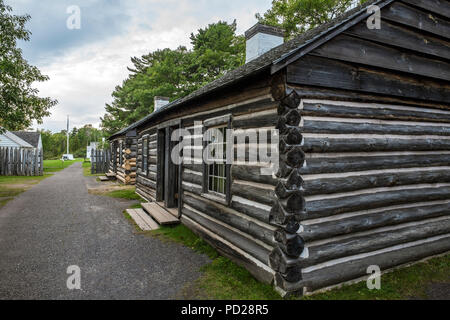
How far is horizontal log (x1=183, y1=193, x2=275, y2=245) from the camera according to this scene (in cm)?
385

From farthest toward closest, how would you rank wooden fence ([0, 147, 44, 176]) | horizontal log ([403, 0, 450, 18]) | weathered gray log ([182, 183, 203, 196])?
wooden fence ([0, 147, 44, 176]) → weathered gray log ([182, 183, 203, 196]) → horizontal log ([403, 0, 450, 18])

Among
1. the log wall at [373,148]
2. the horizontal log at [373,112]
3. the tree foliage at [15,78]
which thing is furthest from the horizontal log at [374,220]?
the tree foliage at [15,78]

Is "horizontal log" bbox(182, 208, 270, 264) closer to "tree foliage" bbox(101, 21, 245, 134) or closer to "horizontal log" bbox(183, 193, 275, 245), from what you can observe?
"horizontal log" bbox(183, 193, 275, 245)

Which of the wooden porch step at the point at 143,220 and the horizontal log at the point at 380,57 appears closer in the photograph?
the horizontal log at the point at 380,57

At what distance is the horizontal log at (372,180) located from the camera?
3.63 metres

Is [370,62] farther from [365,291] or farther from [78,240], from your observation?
[78,240]

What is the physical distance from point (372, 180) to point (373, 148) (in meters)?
0.50

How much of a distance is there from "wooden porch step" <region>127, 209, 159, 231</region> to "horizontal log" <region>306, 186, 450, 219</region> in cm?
461

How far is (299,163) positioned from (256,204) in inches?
42.3

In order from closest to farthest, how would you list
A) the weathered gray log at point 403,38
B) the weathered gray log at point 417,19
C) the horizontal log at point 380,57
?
the horizontal log at point 380,57, the weathered gray log at point 403,38, the weathered gray log at point 417,19

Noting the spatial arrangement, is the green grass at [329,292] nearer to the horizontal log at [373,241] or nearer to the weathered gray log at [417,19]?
the horizontal log at [373,241]

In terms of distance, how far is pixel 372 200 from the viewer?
13.4 feet

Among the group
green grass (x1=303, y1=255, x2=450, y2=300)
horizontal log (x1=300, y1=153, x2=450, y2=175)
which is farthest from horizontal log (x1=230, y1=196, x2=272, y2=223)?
green grass (x1=303, y1=255, x2=450, y2=300)

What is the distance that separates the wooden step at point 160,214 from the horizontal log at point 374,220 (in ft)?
14.3
